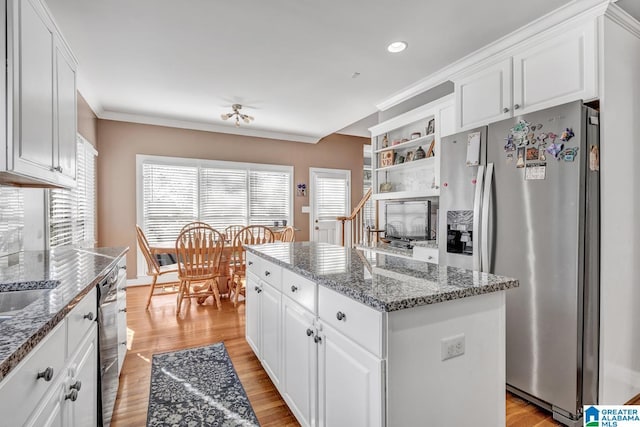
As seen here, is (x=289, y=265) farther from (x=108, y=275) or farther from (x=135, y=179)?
(x=135, y=179)

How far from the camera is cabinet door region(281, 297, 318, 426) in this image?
1.53 m

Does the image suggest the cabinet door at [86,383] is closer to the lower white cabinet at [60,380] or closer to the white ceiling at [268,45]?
the lower white cabinet at [60,380]

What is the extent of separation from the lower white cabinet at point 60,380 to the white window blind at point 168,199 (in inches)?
154

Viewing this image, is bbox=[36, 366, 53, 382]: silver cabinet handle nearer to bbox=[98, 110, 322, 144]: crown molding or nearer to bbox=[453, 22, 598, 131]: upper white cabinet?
bbox=[453, 22, 598, 131]: upper white cabinet

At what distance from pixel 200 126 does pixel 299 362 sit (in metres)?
4.71

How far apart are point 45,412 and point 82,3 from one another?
2.54 meters

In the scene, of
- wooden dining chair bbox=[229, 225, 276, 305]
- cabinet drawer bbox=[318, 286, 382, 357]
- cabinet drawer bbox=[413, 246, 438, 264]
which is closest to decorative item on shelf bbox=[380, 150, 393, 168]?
cabinet drawer bbox=[413, 246, 438, 264]

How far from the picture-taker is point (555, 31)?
2.20 meters

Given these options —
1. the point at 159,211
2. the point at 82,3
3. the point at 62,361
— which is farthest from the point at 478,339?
the point at 159,211

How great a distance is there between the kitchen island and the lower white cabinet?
91cm

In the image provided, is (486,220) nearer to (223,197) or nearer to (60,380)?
(60,380)

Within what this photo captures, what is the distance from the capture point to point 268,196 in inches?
237

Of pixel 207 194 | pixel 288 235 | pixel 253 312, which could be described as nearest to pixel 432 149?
pixel 288 235

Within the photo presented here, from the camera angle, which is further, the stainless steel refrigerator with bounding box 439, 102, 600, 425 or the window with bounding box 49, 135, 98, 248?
the window with bounding box 49, 135, 98, 248
